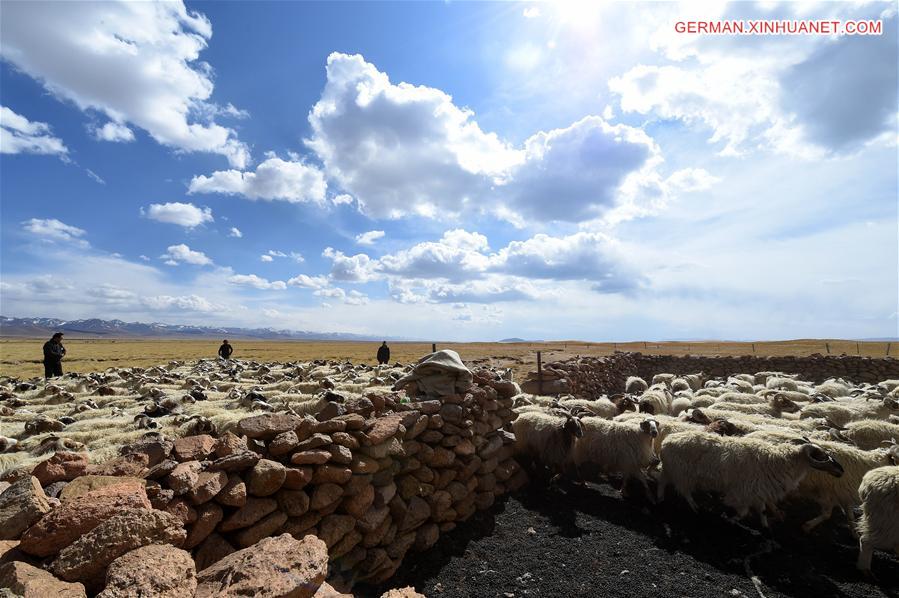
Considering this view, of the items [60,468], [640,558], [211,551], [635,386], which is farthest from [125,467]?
[635,386]

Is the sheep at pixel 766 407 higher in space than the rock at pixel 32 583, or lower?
lower

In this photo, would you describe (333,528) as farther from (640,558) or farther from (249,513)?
(640,558)

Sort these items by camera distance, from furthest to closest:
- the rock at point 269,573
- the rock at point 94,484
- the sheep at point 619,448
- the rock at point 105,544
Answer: the sheep at point 619,448 → the rock at point 94,484 → the rock at point 269,573 → the rock at point 105,544

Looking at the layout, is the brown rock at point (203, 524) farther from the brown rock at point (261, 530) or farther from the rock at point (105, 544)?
the rock at point (105, 544)

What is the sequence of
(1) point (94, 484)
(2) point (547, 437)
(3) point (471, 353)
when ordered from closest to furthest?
(1) point (94, 484)
(2) point (547, 437)
(3) point (471, 353)

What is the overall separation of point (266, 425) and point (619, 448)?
6.93 metres

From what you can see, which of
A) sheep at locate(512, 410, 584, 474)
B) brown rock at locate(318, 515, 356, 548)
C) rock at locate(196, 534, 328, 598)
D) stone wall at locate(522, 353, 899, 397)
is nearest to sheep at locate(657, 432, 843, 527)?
sheep at locate(512, 410, 584, 474)

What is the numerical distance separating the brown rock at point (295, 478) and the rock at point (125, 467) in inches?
52.4

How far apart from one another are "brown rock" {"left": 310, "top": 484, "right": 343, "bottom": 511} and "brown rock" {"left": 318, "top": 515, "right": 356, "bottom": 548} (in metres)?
0.22

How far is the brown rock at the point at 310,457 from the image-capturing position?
16.0 feet

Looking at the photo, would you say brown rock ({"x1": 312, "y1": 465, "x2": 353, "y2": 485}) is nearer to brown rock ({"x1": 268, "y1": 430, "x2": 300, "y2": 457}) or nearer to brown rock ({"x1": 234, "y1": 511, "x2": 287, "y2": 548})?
brown rock ({"x1": 268, "y1": 430, "x2": 300, "y2": 457})

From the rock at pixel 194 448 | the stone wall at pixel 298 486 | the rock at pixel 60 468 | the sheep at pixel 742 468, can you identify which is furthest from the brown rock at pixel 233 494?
the sheep at pixel 742 468

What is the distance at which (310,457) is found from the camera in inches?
195

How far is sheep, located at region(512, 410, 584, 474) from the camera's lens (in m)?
9.08
